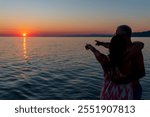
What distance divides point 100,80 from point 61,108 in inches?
598

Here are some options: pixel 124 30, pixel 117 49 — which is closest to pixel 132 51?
pixel 117 49

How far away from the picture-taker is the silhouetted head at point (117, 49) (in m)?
4.12

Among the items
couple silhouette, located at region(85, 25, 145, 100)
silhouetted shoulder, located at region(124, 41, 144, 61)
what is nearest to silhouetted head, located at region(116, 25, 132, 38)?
couple silhouette, located at region(85, 25, 145, 100)

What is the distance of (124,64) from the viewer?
13.7 feet

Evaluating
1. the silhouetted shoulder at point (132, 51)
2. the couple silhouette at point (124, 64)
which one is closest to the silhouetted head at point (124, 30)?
the couple silhouette at point (124, 64)

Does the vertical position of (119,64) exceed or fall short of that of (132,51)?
it falls short

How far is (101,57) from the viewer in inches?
172

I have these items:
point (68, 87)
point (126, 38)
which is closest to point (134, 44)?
point (126, 38)

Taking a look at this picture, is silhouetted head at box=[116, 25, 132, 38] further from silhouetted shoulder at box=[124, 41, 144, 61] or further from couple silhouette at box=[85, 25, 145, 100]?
silhouetted shoulder at box=[124, 41, 144, 61]

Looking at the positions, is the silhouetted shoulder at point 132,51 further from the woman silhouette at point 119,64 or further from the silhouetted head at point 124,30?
the silhouetted head at point 124,30

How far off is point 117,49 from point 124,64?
1.07 feet

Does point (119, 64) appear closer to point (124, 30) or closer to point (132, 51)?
point (132, 51)

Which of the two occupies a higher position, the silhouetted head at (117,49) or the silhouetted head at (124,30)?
the silhouetted head at (124,30)

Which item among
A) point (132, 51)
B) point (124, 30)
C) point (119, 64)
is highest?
point (124, 30)
